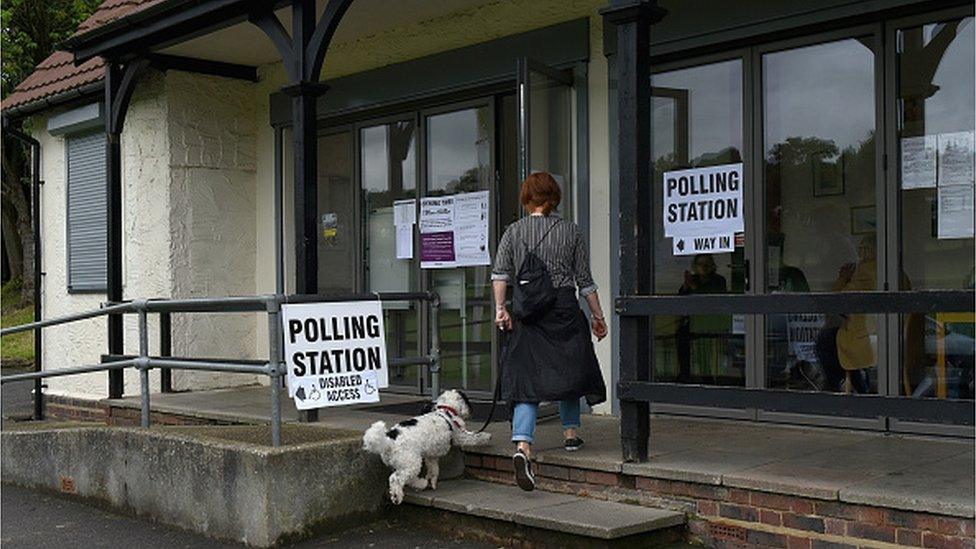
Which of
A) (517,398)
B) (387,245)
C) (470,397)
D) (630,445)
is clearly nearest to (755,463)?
(630,445)

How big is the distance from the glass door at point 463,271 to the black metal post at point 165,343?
2819 mm

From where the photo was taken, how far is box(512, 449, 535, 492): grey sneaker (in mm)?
5863

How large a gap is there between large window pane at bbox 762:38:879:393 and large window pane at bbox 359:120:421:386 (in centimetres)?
366

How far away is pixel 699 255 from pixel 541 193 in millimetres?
1907

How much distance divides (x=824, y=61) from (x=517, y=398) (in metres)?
3.17

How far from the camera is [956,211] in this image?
20.9 ft

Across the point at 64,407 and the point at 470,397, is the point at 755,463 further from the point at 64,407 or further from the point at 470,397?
the point at 64,407

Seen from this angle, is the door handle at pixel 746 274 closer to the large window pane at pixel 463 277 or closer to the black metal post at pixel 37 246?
the large window pane at pixel 463 277

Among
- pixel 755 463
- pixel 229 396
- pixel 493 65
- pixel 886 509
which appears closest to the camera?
pixel 886 509

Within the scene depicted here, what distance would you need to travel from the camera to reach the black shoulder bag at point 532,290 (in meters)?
5.90

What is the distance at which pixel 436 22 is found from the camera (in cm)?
928

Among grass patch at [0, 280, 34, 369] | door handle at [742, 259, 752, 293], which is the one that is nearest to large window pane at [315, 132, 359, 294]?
door handle at [742, 259, 752, 293]

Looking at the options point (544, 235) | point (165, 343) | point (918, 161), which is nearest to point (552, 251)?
point (544, 235)

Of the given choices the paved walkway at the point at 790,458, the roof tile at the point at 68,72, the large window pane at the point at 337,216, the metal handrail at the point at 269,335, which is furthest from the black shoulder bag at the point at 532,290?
the roof tile at the point at 68,72
